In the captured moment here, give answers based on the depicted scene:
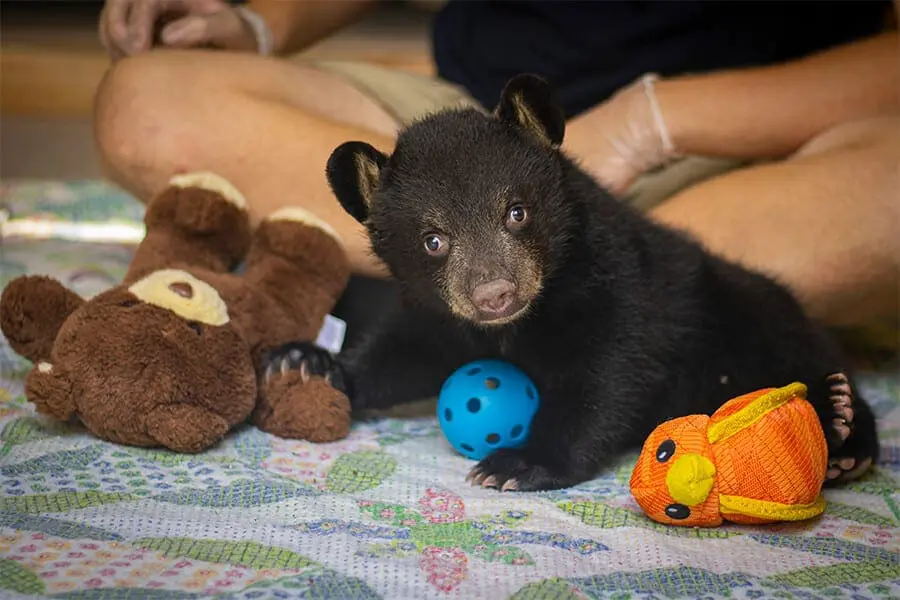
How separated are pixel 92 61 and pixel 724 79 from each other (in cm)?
209

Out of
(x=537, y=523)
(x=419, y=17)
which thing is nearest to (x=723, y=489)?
(x=537, y=523)

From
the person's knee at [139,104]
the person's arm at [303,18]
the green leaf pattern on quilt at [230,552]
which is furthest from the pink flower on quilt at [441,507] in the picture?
the person's arm at [303,18]

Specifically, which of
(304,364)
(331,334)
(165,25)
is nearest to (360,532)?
(304,364)

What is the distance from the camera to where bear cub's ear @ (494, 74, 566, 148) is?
152cm

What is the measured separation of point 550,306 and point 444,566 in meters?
0.54

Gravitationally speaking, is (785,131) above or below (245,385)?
above

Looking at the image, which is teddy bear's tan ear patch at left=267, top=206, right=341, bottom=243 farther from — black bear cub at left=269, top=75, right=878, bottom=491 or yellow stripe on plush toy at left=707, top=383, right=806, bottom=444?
yellow stripe on plush toy at left=707, top=383, right=806, bottom=444

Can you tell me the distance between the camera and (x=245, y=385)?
1670mm

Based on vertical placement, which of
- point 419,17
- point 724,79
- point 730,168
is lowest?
point 419,17

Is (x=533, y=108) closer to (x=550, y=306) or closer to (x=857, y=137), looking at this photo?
(x=550, y=306)

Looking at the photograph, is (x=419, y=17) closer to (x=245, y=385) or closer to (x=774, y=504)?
(x=245, y=385)

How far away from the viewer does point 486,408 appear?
1.62 meters

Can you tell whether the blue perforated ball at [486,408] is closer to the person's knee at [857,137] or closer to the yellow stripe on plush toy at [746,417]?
the yellow stripe on plush toy at [746,417]

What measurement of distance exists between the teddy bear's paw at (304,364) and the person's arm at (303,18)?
3.84 feet
